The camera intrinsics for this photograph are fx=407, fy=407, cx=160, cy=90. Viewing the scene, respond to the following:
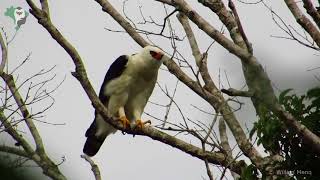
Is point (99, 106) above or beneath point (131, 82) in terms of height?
beneath

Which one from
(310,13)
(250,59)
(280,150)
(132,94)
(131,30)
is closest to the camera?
(250,59)

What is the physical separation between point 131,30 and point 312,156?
11.9ft

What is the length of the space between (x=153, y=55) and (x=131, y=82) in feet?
1.42

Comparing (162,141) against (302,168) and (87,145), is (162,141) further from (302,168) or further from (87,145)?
(87,145)

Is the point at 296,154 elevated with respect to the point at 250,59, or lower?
lower

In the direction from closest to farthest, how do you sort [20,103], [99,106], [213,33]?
[99,106], [213,33], [20,103]

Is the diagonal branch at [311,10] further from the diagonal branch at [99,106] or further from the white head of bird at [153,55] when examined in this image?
the white head of bird at [153,55]

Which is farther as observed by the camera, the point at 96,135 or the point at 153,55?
the point at 96,135

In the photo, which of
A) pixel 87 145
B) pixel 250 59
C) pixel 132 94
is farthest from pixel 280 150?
pixel 87 145

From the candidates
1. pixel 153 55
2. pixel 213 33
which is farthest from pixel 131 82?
pixel 213 33

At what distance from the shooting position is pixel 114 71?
505 cm

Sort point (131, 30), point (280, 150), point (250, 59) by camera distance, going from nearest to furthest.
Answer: point (250, 59) → point (280, 150) → point (131, 30)

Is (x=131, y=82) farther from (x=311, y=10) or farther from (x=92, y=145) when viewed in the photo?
(x=311, y=10)

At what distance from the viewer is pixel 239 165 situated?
3.41 metres
